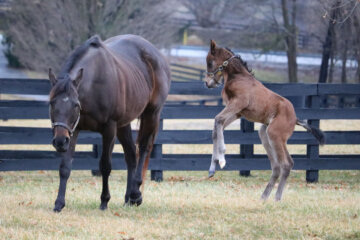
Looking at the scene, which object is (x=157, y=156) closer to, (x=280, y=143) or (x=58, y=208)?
(x=280, y=143)

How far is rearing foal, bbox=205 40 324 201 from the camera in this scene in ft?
26.5

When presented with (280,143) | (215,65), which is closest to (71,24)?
(215,65)

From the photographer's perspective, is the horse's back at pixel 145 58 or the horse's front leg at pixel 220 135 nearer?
the horse's front leg at pixel 220 135

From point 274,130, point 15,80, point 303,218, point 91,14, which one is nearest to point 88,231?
point 303,218

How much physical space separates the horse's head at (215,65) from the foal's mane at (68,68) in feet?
5.51

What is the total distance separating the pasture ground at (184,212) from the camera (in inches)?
240

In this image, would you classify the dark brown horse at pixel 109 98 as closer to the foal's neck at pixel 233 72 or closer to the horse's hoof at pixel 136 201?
the horse's hoof at pixel 136 201

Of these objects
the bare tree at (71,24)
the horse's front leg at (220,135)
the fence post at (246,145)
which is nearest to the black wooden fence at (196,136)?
the fence post at (246,145)

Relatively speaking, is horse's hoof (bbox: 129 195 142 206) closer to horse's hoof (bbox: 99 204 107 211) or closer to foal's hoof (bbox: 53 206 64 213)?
horse's hoof (bbox: 99 204 107 211)

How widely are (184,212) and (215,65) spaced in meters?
2.16

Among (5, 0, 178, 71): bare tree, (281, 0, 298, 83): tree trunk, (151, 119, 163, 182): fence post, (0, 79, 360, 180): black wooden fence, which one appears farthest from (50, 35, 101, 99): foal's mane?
(281, 0, 298, 83): tree trunk

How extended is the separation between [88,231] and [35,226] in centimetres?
57

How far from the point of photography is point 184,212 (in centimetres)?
726

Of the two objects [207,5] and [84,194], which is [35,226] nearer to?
[84,194]
